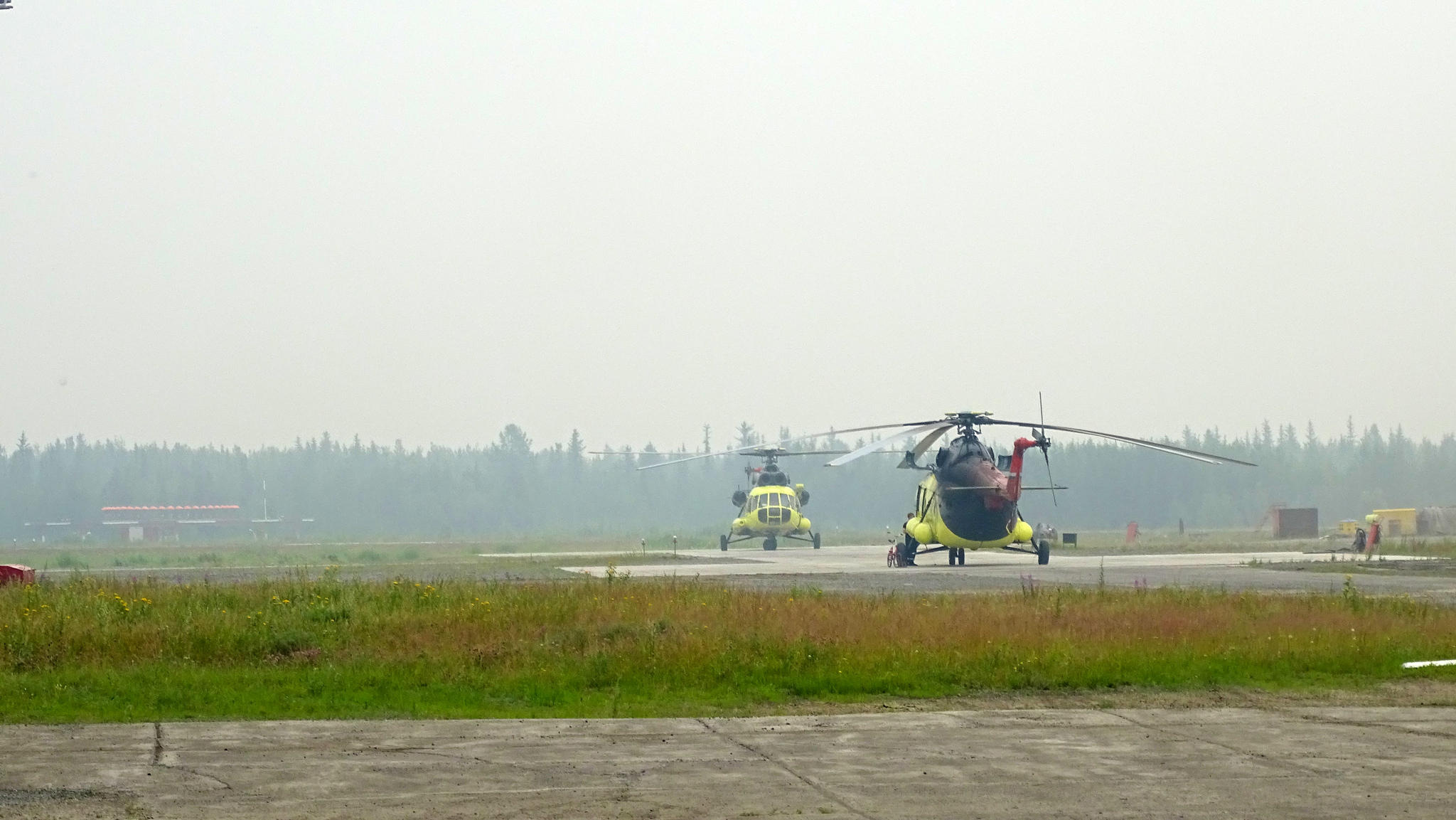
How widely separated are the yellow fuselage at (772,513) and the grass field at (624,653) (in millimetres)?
37563

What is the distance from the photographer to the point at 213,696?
37.9 ft

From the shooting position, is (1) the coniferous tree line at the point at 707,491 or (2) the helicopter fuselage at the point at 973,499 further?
(1) the coniferous tree line at the point at 707,491

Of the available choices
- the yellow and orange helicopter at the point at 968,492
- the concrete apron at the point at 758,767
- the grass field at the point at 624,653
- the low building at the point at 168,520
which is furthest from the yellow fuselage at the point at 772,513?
the low building at the point at 168,520

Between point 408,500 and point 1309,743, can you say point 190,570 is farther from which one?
point 408,500

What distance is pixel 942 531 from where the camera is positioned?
124 ft

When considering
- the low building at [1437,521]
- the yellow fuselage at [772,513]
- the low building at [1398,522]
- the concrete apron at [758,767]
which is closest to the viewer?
the concrete apron at [758,767]

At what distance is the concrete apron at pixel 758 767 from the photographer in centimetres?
738

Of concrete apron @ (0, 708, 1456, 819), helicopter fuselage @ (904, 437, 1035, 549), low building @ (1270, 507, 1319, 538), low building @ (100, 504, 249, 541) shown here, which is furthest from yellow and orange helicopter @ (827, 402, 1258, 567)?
low building @ (100, 504, 249, 541)

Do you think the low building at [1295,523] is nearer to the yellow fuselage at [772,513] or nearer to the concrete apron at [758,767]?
the yellow fuselage at [772,513]

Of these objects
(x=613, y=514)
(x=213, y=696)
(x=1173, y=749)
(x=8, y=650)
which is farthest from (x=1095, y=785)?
(x=613, y=514)

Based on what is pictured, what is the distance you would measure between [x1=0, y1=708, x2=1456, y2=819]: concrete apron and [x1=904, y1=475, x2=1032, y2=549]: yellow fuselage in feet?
87.8

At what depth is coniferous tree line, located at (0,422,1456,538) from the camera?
135500 millimetres

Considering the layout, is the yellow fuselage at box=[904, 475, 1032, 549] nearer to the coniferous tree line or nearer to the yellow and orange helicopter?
the yellow and orange helicopter

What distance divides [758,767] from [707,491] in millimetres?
177299
